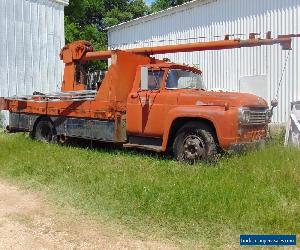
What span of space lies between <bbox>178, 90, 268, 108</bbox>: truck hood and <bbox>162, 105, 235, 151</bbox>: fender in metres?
0.10

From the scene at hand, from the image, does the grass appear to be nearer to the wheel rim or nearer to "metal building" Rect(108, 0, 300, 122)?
the wheel rim

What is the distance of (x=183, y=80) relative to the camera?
9711mm

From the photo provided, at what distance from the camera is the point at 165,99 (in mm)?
9078

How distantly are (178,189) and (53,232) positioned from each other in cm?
214

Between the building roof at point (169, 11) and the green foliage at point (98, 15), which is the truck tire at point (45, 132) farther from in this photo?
the green foliage at point (98, 15)

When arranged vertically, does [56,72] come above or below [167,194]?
above

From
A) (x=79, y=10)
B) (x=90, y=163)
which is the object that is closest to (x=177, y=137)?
(x=90, y=163)

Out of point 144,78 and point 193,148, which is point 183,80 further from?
point 193,148

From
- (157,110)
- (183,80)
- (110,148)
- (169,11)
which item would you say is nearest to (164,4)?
(169,11)

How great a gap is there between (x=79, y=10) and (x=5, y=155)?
23.6 metres

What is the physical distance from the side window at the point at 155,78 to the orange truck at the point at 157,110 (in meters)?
0.02

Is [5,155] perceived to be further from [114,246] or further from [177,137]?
[114,246]

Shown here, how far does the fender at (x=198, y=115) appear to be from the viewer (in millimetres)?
8211

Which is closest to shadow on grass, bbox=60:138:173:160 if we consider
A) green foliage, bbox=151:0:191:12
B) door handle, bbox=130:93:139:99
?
door handle, bbox=130:93:139:99
